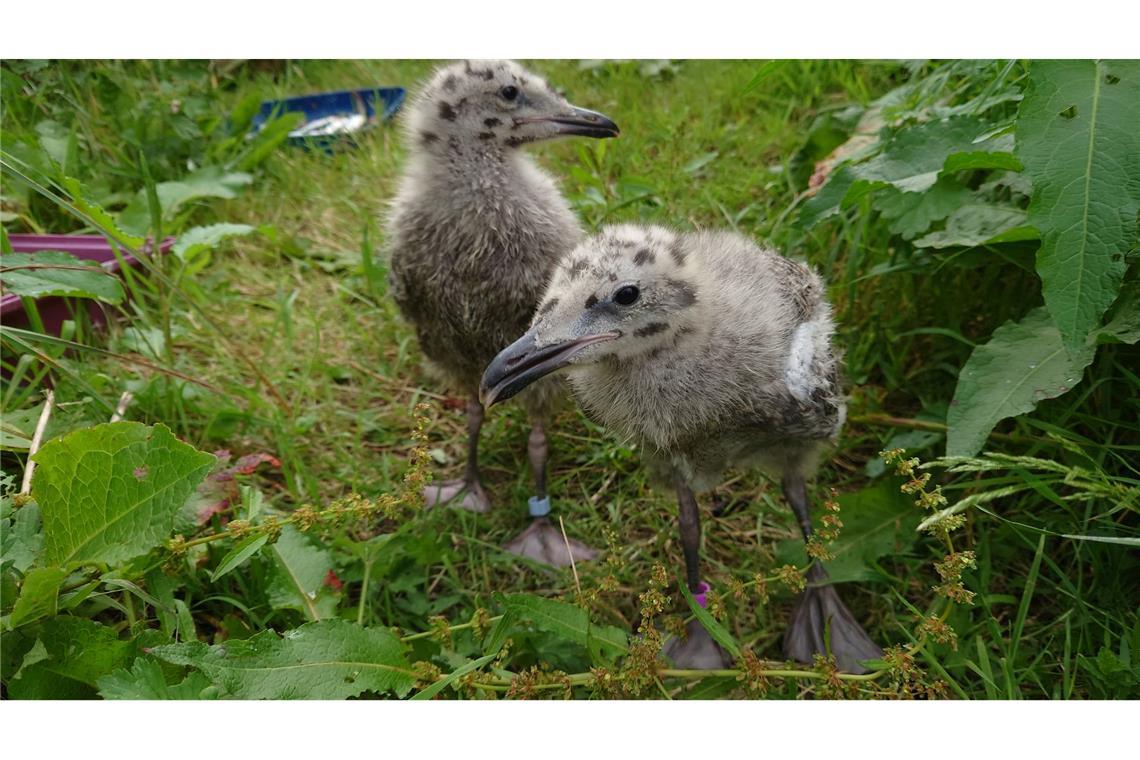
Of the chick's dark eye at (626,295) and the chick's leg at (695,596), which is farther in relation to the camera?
the chick's leg at (695,596)

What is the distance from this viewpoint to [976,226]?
7.04 ft

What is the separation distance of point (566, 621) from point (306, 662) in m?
0.52

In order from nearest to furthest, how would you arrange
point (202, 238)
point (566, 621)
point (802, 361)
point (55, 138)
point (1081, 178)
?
point (1081, 178), point (566, 621), point (802, 361), point (202, 238), point (55, 138)

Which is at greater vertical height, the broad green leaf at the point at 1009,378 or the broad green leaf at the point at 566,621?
the broad green leaf at the point at 1009,378

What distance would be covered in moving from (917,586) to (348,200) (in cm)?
263

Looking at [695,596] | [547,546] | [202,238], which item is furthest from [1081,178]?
[202,238]

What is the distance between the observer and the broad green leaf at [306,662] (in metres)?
1.57

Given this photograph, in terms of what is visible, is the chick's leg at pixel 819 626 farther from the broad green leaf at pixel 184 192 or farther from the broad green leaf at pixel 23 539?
the broad green leaf at pixel 184 192

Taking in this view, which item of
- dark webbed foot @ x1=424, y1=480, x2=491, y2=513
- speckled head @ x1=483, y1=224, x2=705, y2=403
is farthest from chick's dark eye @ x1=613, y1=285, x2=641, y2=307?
dark webbed foot @ x1=424, y1=480, x2=491, y2=513

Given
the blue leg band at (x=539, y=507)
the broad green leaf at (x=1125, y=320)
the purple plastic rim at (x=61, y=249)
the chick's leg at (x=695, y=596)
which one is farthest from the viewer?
the purple plastic rim at (x=61, y=249)

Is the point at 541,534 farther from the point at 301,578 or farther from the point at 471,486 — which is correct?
the point at 301,578

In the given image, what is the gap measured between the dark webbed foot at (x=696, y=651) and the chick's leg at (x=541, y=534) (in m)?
0.33

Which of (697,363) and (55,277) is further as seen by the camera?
(55,277)

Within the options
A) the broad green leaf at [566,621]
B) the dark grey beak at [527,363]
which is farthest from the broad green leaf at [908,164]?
the broad green leaf at [566,621]
